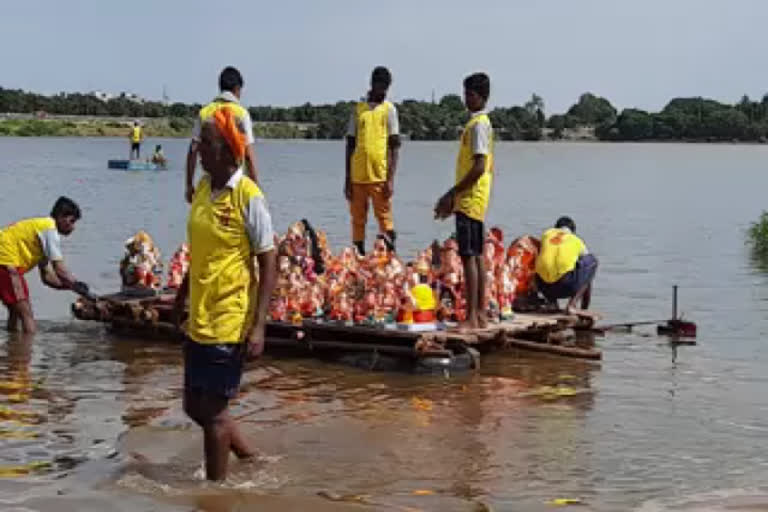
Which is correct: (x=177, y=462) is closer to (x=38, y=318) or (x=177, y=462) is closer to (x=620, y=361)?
(x=620, y=361)

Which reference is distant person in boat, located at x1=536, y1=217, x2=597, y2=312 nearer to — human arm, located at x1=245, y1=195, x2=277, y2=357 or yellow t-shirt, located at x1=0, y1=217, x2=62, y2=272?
yellow t-shirt, located at x1=0, y1=217, x2=62, y2=272

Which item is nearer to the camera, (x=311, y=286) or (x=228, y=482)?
(x=228, y=482)

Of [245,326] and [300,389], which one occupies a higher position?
[245,326]

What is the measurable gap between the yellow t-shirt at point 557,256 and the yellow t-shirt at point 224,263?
20.1ft

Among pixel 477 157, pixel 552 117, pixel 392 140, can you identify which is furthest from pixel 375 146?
pixel 552 117

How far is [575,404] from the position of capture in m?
9.62

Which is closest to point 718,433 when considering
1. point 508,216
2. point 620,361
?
point 620,361

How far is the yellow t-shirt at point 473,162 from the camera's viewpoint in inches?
412

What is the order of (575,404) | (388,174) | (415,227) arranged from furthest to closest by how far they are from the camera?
(415,227) → (388,174) → (575,404)

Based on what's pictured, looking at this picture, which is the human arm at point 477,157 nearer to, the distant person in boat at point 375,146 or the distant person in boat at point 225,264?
the distant person in boat at point 375,146

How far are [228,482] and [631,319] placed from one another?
8.37 m

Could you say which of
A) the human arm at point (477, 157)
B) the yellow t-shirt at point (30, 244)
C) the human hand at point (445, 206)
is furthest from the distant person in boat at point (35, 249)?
the human arm at point (477, 157)

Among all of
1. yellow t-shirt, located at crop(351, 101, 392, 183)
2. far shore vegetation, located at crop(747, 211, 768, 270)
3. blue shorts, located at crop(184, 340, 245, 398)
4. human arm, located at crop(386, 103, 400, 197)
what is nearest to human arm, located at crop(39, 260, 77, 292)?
yellow t-shirt, located at crop(351, 101, 392, 183)

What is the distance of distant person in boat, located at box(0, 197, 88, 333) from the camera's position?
38.5 feet
